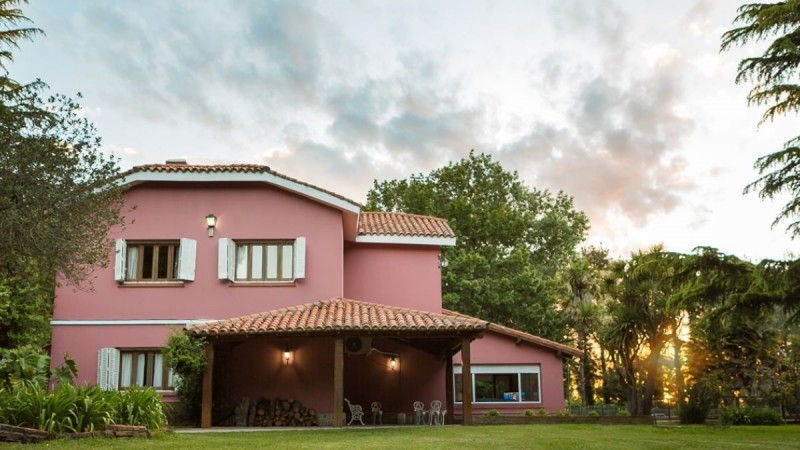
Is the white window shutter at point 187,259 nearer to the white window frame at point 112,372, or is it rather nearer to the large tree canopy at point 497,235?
the white window frame at point 112,372

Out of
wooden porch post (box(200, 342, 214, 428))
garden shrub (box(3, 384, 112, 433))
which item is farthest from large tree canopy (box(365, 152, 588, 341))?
garden shrub (box(3, 384, 112, 433))

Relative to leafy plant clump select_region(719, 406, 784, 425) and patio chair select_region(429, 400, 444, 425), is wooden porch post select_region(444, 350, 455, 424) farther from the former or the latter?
leafy plant clump select_region(719, 406, 784, 425)

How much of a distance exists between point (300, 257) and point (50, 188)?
9.20 metres

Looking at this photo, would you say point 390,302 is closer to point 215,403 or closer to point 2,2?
point 215,403

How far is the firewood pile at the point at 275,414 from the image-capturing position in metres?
19.2

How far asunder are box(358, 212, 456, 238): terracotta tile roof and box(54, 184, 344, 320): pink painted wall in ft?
8.11

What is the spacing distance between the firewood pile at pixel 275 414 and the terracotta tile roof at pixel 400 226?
615 cm

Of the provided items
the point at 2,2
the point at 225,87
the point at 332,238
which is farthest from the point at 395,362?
the point at 2,2

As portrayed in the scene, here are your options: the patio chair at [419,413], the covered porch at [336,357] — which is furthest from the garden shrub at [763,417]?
the patio chair at [419,413]

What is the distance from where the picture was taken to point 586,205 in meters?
47.6

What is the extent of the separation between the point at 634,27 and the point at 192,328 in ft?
46.5

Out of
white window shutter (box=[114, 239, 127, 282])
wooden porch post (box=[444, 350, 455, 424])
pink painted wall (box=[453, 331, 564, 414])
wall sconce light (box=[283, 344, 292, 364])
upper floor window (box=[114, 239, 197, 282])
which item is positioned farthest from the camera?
pink painted wall (box=[453, 331, 564, 414])

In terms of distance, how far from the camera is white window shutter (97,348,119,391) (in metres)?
20.0

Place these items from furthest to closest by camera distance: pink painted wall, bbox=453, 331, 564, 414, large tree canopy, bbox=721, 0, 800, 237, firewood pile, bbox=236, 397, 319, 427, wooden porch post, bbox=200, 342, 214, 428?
pink painted wall, bbox=453, 331, 564, 414, firewood pile, bbox=236, 397, 319, 427, wooden porch post, bbox=200, 342, 214, 428, large tree canopy, bbox=721, 0, 800, 237
